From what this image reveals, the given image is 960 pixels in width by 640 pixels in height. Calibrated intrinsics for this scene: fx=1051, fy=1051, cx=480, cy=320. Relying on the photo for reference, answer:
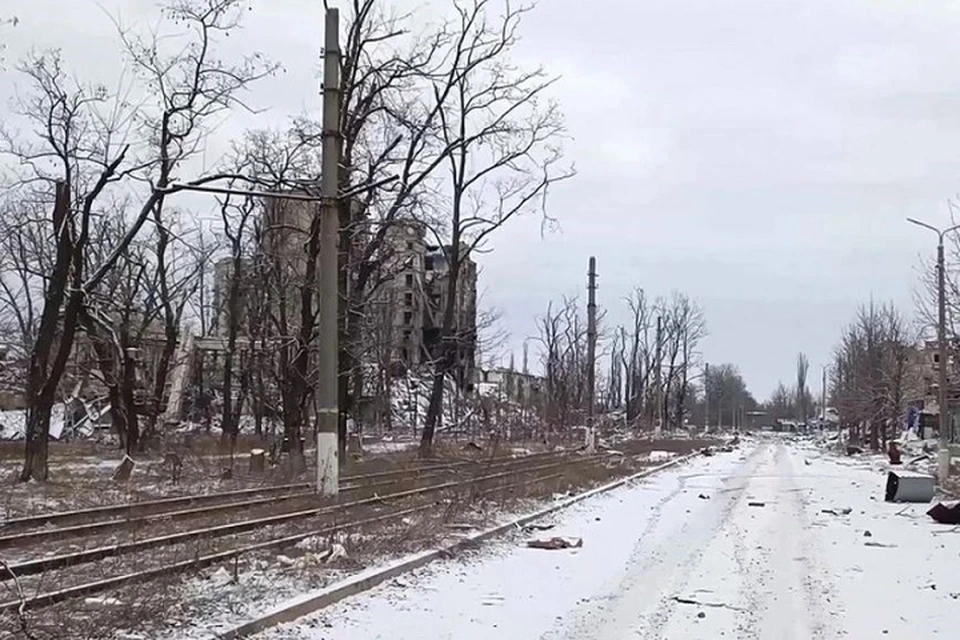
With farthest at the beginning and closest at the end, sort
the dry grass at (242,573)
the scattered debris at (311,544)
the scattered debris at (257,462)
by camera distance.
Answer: the scattered debris at (257,462), the scattered debris at (311,544), the dry grass at (242,573)

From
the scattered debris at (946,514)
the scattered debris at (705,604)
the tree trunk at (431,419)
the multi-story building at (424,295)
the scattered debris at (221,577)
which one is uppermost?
the multi-story building at (424,295)

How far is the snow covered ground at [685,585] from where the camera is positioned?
365 inches

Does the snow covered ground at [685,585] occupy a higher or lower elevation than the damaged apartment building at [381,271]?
lower

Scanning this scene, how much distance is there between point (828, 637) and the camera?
29.8 feet

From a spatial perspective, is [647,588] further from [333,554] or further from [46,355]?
[46,355]

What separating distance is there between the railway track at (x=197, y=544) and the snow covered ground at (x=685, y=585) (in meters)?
1.97

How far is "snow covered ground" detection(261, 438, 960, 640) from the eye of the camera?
9.28m

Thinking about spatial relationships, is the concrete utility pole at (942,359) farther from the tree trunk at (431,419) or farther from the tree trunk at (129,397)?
the tree trunk at (129,397)

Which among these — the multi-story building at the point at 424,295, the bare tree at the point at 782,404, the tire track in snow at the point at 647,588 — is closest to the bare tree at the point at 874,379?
the multi-story building at the point at 424,295

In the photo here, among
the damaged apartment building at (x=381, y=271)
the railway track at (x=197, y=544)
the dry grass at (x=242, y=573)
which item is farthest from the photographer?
the damaged apartment building at (x=381, y=271)

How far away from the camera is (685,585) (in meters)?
11.8

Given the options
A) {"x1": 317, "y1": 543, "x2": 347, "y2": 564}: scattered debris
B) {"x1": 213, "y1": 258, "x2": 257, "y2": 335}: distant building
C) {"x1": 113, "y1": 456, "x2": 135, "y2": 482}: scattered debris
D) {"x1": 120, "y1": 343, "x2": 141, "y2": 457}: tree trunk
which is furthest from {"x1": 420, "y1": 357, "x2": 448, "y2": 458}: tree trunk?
{"x1": 317, "y1": 543, "x2": 347, "y2": 564}: scattered debris

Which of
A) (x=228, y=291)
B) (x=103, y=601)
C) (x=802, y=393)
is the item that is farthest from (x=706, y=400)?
(x=103, y=601)

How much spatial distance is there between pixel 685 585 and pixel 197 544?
5814 millimetres
